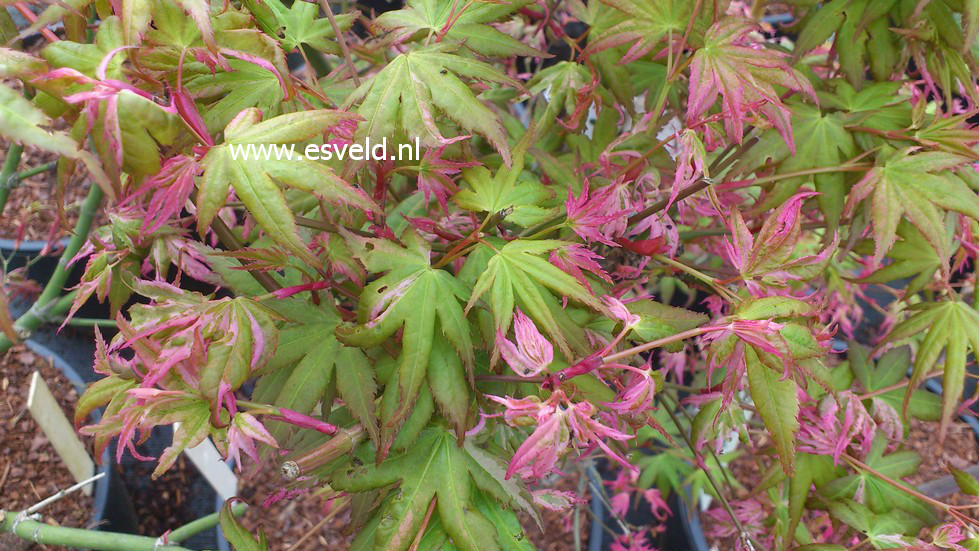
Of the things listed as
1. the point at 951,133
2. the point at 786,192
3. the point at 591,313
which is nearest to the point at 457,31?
the point at 591,313

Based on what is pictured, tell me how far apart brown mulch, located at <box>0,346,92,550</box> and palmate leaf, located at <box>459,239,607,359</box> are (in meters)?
0.97

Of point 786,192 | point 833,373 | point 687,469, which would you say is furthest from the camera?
point 687,469

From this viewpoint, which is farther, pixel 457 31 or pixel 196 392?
pixel 457 31

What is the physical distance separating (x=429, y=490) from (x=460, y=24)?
49 centimetres

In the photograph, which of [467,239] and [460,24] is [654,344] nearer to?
[467,239]

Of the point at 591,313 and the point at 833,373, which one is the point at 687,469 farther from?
the point at 591,313

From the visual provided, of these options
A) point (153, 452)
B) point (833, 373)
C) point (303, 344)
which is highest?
point (303, 344)

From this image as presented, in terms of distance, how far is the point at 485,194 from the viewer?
0.72m

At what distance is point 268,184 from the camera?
564mm

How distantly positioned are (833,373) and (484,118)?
0.69 m

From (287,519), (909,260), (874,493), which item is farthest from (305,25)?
(287,519)

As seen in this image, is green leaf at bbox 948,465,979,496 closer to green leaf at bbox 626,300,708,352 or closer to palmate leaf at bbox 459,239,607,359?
green leaf at bbox 626,300,708,352

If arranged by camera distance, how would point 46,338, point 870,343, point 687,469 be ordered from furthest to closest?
point 870,343
point 46,338
point 687,469

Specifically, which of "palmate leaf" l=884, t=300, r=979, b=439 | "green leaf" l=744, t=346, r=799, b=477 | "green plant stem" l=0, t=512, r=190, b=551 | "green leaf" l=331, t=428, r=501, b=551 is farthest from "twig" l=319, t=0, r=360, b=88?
"palmate leaf" l=884, t=300, r=979, b=439
